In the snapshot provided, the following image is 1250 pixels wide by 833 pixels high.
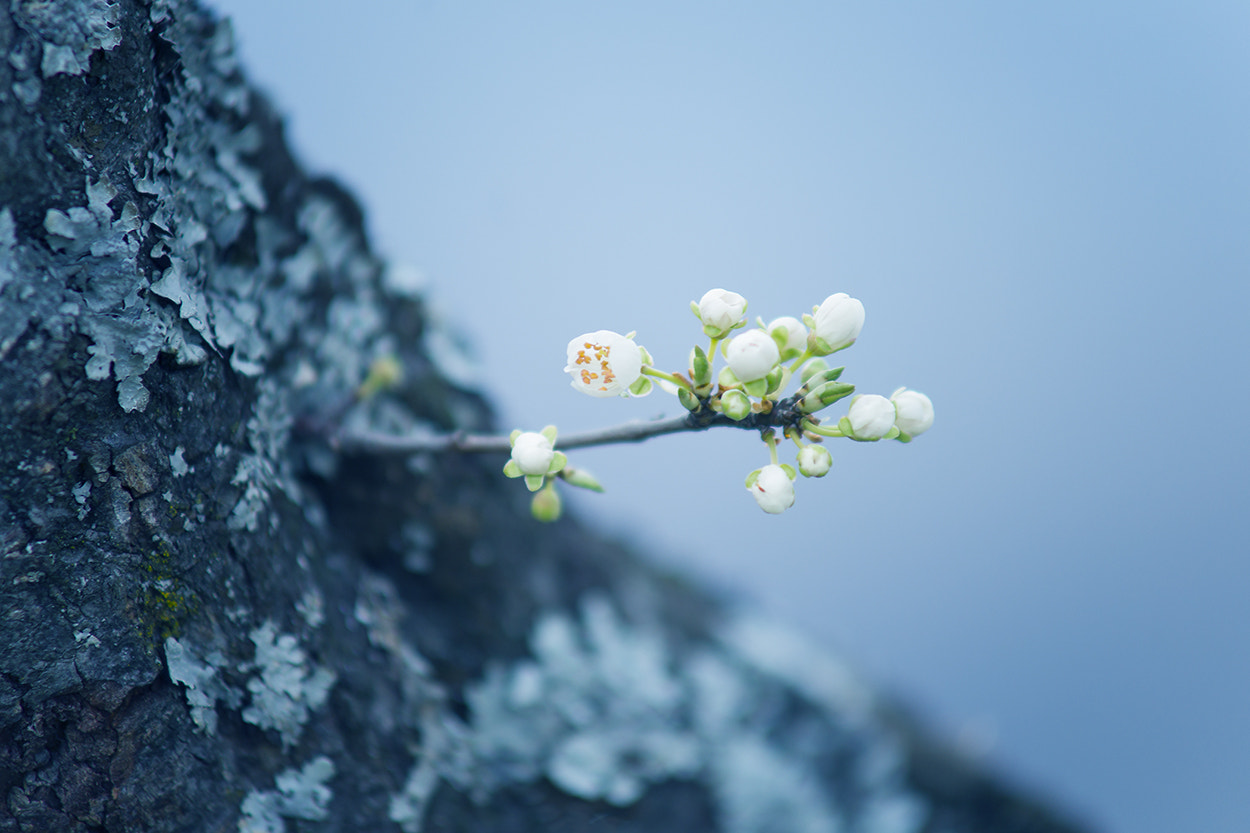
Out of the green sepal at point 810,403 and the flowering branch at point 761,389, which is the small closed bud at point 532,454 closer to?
the flowering branch at point 761,389

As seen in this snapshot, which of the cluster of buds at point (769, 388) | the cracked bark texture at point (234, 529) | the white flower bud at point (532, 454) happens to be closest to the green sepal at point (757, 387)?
the cluster of buds at point (769, 388)

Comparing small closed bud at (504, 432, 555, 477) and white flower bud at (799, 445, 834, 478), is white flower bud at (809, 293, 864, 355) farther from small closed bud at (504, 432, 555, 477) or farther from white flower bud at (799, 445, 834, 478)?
small closed bud at (504, 432, 555, 477)

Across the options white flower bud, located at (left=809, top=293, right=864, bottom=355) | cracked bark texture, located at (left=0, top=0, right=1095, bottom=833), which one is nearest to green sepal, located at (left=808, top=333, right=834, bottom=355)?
white flower bud, located at (left=809, top=293, right=864, bottom=355)

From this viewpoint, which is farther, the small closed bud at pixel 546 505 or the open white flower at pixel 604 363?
→ the small closed bud at pixel 546 505

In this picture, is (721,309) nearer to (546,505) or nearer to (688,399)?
(688,399)

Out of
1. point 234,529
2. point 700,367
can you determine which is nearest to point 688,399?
point 700,367

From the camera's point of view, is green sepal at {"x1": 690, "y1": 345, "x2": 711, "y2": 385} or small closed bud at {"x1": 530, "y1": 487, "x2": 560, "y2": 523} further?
small closed bud at {"x1": 530, "y1": 487, "x2": 560, "y2": 523}
